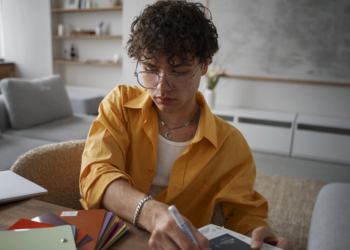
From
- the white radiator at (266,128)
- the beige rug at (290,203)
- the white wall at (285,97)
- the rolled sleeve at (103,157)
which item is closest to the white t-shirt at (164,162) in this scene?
the rolled sleeve at (103,157)

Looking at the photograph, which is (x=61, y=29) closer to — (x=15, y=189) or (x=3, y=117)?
(x=3, y=117)

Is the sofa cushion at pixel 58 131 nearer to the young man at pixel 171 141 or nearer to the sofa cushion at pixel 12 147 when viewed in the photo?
the sofa cushion at pixel 12 147

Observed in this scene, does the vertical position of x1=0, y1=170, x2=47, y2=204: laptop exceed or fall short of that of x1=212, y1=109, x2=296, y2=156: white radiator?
it exceeds it

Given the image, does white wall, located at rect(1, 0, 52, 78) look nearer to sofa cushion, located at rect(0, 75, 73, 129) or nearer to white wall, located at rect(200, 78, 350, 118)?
sofa cushion, located at rect(0, 75, 73, 129)

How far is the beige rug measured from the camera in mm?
2061

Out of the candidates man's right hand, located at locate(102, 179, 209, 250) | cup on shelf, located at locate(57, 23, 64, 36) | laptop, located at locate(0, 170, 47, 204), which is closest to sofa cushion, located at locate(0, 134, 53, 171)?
laptop, located at locate(0, 170, 47, 204)

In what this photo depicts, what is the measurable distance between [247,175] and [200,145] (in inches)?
7.2

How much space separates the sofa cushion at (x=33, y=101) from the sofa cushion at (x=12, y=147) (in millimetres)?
269

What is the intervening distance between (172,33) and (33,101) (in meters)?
2.38

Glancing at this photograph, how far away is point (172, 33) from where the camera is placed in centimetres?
92

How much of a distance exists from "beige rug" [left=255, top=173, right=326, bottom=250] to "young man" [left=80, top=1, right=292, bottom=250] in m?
1.20

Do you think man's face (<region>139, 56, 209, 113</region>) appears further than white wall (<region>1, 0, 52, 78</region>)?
No

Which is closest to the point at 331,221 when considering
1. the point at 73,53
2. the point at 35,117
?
the point at 35,117

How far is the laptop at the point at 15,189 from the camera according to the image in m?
0.80
